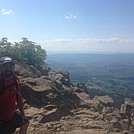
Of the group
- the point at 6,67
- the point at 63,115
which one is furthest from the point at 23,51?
the point at 6,67

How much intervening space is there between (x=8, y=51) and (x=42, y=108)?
3236 cm

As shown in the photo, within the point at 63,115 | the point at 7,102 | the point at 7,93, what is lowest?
the point at 63,115

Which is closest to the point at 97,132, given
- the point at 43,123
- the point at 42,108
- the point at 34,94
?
the point at 43,123

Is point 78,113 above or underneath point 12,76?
underneath

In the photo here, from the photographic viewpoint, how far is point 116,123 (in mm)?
15492

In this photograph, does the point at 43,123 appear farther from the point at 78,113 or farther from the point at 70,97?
the point at 70,97

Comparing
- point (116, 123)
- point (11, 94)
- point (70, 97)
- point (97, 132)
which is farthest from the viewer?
point (70, 97)

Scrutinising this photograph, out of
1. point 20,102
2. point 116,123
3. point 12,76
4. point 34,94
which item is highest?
point 12,76

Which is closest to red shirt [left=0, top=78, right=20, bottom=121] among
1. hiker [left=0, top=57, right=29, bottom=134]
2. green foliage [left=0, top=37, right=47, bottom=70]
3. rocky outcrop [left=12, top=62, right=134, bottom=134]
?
hiker [left=0, top=57, right=29, bottom=134]

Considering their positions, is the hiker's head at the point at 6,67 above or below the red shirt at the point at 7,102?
above

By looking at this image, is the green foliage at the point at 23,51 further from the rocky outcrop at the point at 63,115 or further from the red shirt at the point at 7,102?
the red shirt at the point at 7,102

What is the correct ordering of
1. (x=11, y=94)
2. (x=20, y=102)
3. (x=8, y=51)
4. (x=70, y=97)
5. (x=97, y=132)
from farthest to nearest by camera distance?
(x=8, y=51) < (x=70, y=97) < (x=97, y=132) < (x=20, y=102) < (x=11, y=94)

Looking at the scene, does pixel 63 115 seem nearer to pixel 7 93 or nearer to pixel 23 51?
pixel 7 93

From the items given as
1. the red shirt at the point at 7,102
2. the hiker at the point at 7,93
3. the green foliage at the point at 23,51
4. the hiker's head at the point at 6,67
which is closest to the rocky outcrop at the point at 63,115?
the hiker at the point at 7,93
